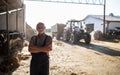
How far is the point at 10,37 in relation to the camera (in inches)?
532

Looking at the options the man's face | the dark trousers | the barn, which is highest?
the barn

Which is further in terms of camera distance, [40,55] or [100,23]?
[100,23]

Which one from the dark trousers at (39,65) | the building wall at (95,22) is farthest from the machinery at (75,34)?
the dark trousers at (39,65)

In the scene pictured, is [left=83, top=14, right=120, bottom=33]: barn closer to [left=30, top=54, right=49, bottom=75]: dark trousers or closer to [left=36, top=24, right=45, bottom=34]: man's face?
[left=36, top=24, right=45, bottom=34]: man's face

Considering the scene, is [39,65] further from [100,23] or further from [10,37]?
[100,23]

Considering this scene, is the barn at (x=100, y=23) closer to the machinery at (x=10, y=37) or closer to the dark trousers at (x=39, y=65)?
the machinery at (x=10, y=37)

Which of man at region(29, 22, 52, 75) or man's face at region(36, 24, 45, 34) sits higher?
man's face at region(36, 24, 45, 34)

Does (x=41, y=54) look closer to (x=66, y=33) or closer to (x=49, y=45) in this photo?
(x=49, y=45)

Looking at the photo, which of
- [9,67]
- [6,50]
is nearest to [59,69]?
[9,67]

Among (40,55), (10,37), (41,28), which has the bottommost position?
(40,55)

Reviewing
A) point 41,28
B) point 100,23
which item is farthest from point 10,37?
point 100,23

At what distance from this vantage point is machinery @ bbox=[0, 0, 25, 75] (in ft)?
30.6

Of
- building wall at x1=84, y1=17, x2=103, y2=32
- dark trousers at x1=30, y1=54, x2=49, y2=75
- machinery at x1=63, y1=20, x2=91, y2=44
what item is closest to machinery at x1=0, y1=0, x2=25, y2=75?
dark trousers at x1=30, y1=54, x2=49, y2=75

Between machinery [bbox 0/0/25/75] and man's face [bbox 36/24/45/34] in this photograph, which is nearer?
man's face [bbox 36/24/45/34]
